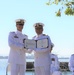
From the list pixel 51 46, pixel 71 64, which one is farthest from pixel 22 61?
pixel 71 64

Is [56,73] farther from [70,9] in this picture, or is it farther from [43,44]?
[43,44]

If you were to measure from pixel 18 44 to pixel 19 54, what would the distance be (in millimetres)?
274

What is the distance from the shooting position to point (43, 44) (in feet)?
30.8

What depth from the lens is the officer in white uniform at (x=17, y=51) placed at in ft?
30.4

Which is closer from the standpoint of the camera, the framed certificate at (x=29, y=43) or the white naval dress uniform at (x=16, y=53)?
the white naval dress uniform at (x=16, y=53)

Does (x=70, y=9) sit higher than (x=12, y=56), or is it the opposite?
(x=70, y=9)

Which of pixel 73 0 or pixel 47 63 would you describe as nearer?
pixel 47 63

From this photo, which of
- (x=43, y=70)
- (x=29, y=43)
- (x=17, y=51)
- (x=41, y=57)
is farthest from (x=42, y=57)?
(x=17, y=51)

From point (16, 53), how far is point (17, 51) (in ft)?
0.19

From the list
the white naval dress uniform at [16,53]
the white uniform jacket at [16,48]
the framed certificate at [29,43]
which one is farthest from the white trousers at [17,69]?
the framed certificate at [29,43]

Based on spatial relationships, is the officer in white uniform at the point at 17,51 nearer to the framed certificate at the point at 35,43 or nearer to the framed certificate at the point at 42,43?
the framed certificate at the point at 35,43

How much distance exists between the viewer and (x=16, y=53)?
9383 millimetres

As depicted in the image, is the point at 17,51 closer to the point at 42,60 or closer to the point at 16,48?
the point at 16,48

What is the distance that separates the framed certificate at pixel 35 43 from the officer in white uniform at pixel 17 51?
133 millimetres
